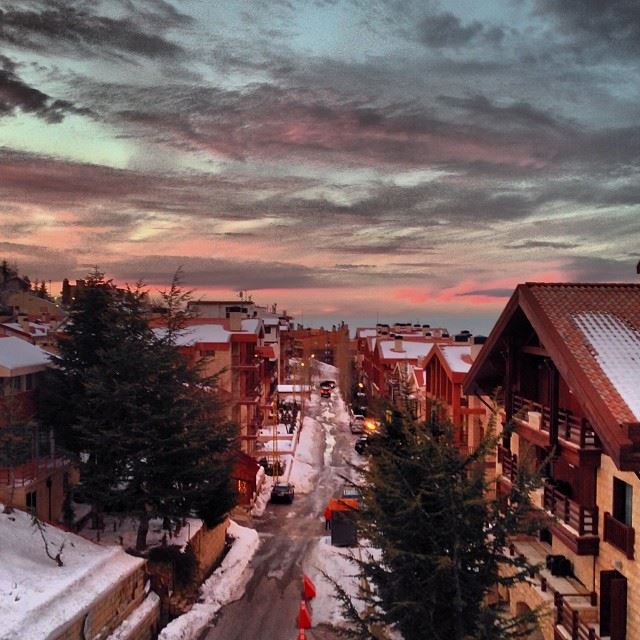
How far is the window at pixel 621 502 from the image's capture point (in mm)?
13555

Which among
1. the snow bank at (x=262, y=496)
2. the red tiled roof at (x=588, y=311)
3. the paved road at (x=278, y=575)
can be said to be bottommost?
the snow bank at (x=262, y=496)

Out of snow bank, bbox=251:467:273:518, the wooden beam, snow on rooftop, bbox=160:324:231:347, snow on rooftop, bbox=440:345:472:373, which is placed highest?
the wooden beam

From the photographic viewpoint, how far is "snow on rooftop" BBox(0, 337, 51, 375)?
24419mm

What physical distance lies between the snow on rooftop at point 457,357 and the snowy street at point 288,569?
7886mm

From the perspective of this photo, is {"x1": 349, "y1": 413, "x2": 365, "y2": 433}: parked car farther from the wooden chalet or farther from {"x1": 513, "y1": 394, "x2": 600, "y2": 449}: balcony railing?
{"x1": 513, "y1": 394, "x2": 600, "y2": 449}: balcony railing

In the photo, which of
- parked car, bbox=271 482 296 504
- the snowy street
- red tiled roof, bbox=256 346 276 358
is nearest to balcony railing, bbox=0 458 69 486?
the snowy street

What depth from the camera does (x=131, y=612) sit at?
2033cm

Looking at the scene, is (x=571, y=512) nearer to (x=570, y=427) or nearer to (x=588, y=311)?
(x=570, y=427)

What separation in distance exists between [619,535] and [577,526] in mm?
1205

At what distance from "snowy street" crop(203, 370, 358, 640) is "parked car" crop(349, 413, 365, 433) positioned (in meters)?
13.7

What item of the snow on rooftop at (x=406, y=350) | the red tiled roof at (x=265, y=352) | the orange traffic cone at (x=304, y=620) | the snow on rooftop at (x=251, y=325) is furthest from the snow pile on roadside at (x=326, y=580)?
the snow on rooftop at (x=406, y=350)

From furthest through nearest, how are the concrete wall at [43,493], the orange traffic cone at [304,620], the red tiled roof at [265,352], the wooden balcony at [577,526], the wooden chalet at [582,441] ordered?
the red tiled roof at [265,352]
the concrete wall at [43,493]
the orange traffic cone at [304,620]
the wooden balcony at [577,526]
the wooden chalet at [582,441]

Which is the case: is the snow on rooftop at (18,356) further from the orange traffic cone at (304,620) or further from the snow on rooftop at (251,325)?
the snow on rooftop at (251,325)

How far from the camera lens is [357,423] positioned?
6688cm
